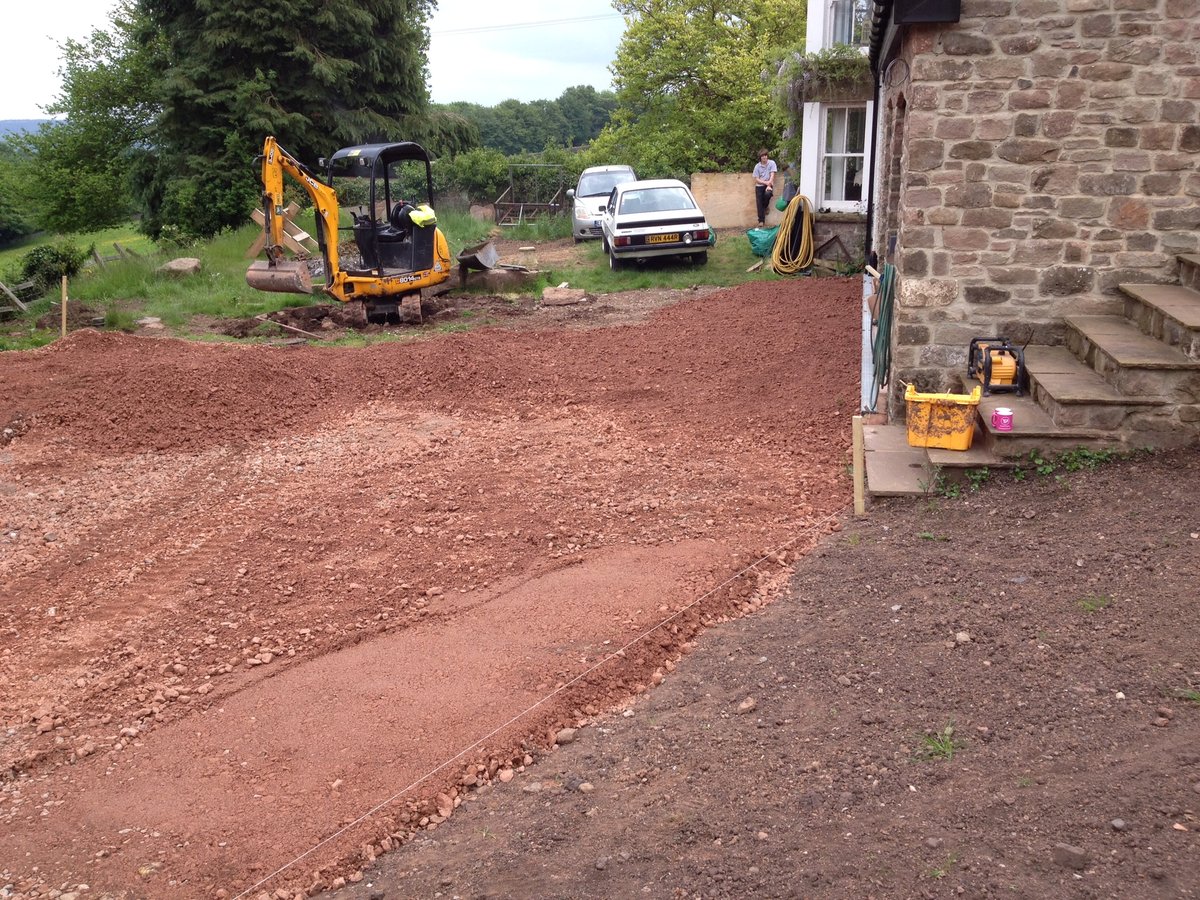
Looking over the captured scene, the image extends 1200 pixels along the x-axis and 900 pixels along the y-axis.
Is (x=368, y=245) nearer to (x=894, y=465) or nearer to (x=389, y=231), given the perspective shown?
(x=389, y=231)

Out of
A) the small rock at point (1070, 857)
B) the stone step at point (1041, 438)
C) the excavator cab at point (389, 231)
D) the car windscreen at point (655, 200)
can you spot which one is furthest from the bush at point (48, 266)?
the small rock at point (1070, 857)

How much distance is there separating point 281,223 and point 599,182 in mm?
11787

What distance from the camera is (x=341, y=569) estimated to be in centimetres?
627

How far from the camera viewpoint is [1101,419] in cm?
645

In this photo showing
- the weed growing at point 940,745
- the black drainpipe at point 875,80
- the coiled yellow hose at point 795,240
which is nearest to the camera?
the weed growing at point 940,745

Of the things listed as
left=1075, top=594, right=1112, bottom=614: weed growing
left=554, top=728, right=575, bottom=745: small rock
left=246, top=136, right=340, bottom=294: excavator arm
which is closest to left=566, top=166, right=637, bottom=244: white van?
left=246, top=136, right=340, bottom=294: excavator arm

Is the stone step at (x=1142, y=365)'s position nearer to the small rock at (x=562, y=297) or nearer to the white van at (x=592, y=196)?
the small rock at (x=562, y=297)

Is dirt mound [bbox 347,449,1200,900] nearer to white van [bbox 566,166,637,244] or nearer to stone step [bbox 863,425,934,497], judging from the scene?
stone step [bbox 863,425,934,497]

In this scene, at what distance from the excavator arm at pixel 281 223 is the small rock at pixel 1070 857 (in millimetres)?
13163

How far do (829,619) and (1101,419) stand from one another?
8.94 feet

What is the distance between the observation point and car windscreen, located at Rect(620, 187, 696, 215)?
18.8 m

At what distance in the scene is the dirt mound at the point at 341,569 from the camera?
4.14 meters

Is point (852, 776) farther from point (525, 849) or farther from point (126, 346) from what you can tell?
point (126, 346)

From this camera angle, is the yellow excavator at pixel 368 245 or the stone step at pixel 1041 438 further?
the yellow excavator at pixel 368 245
